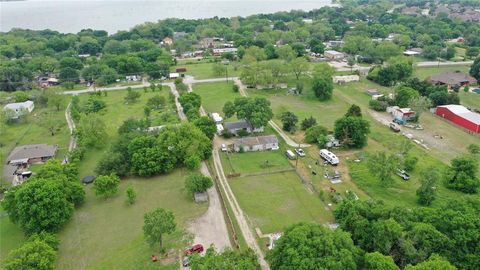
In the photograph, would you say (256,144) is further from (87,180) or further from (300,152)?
(87,180)

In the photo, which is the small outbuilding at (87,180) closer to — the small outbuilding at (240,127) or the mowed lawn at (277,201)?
the mowed lawn at (277,201)

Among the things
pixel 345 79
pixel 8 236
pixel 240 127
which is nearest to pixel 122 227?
pixel 8 236

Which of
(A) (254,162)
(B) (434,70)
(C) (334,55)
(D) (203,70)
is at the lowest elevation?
(A) (254,162)

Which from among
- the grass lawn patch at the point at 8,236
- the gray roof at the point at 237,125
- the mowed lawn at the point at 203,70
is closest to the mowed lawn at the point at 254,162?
the gray roof at the point at 237,125

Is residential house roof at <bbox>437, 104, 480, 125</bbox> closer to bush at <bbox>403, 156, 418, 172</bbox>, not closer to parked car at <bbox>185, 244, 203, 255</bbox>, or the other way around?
bush at <bbox>403, 156, 418, 172</bbox>

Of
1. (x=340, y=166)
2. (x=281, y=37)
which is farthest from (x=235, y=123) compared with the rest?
(x=281, y=37)

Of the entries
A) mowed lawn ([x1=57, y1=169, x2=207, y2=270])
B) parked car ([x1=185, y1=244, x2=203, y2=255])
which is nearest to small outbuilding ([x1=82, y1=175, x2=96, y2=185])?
mowed lawn ([x1=57, y1=169, x2=207, y2=270])
